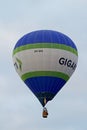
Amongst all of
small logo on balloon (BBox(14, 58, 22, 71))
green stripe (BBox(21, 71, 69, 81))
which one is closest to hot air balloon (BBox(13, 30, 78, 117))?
green stripe (BBox(21, 71, 69, 81))

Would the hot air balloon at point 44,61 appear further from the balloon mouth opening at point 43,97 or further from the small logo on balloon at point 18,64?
the small logo on balloon at point 18,64

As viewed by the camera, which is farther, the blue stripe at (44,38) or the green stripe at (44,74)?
the blue stripe at (44,38)

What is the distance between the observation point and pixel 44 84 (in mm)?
100938

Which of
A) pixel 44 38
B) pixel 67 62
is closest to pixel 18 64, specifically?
pixel 44 38

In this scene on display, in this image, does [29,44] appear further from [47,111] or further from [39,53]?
[47,111]

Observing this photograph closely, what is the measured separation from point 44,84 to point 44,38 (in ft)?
16.4

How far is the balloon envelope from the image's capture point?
101062mm

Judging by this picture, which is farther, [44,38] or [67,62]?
[67,62]

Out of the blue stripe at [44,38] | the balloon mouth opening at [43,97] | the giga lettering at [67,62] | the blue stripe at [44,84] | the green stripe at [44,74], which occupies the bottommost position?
the balloon mouth opening at [43,97]

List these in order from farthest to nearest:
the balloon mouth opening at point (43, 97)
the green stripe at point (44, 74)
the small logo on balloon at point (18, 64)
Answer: the small logo on balloon at point (18, 64), the green stripe at point (44, 74), the balloon mouth opening at point (43, 97)

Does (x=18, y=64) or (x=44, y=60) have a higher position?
(x=18, y=64)

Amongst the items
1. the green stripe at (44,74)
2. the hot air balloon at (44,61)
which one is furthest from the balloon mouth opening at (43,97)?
the green stripe at (44,74)

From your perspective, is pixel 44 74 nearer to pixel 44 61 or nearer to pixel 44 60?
pixel 44 61

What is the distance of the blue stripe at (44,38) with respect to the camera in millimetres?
101250
